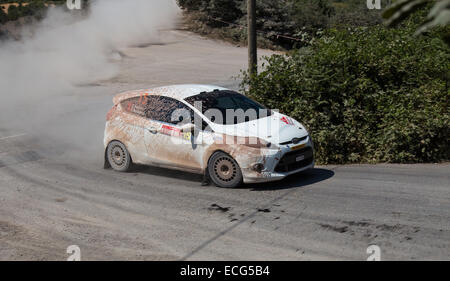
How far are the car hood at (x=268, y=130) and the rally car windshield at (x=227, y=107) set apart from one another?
0.69 feet

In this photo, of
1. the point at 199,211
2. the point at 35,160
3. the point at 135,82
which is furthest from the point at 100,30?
the point at 199,211

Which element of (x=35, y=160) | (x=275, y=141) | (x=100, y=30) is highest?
(x=100, y=30)

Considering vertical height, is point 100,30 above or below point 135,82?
above

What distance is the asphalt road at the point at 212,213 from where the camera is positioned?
6.48m

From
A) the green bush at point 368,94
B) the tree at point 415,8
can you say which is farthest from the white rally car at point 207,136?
the tree at point 415,8

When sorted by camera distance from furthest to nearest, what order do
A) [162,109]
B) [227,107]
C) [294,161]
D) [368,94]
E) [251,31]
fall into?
[251,31] < [368,94] < [162,109] < [227,107] < [294,161]

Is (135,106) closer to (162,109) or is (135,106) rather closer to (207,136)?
(162,109)

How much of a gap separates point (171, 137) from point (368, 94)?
452 cm

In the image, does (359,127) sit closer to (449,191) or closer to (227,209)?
(449,191)

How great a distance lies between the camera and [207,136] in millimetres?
9336

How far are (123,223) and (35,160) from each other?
204 inches

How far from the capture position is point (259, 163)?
8.88m

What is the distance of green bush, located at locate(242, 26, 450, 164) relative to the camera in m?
10.8

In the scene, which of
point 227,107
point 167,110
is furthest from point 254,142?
point 167,110
